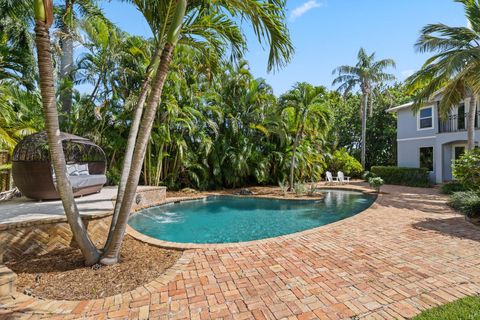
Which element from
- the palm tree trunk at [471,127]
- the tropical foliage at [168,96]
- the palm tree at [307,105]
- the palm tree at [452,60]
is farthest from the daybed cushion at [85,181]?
the palm tree trunk at [471,127]

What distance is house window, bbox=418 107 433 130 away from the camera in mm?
18062

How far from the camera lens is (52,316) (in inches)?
113

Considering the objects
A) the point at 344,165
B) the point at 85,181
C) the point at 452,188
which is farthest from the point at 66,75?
the point at 344,165

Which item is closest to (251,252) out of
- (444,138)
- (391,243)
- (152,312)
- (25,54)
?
(152,312)

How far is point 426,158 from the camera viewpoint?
18.5 meters

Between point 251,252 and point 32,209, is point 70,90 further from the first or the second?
point 251,252

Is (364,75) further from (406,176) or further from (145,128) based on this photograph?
(145,128)

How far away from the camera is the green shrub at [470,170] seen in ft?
22.7

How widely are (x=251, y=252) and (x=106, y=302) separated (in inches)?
102

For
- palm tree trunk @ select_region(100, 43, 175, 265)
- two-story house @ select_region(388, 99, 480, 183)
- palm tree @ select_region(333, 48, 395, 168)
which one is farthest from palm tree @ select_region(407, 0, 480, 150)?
palm tree trunk @ select_region(100, 43, 175, 265)

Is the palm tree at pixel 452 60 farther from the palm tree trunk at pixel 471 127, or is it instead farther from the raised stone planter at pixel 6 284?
the raised stone planter at pixel 6 284

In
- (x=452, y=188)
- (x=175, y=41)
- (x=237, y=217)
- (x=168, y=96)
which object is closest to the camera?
(x=175, y=41)

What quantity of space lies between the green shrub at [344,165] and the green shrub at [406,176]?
8.17 ft

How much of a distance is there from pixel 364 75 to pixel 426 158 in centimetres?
867
